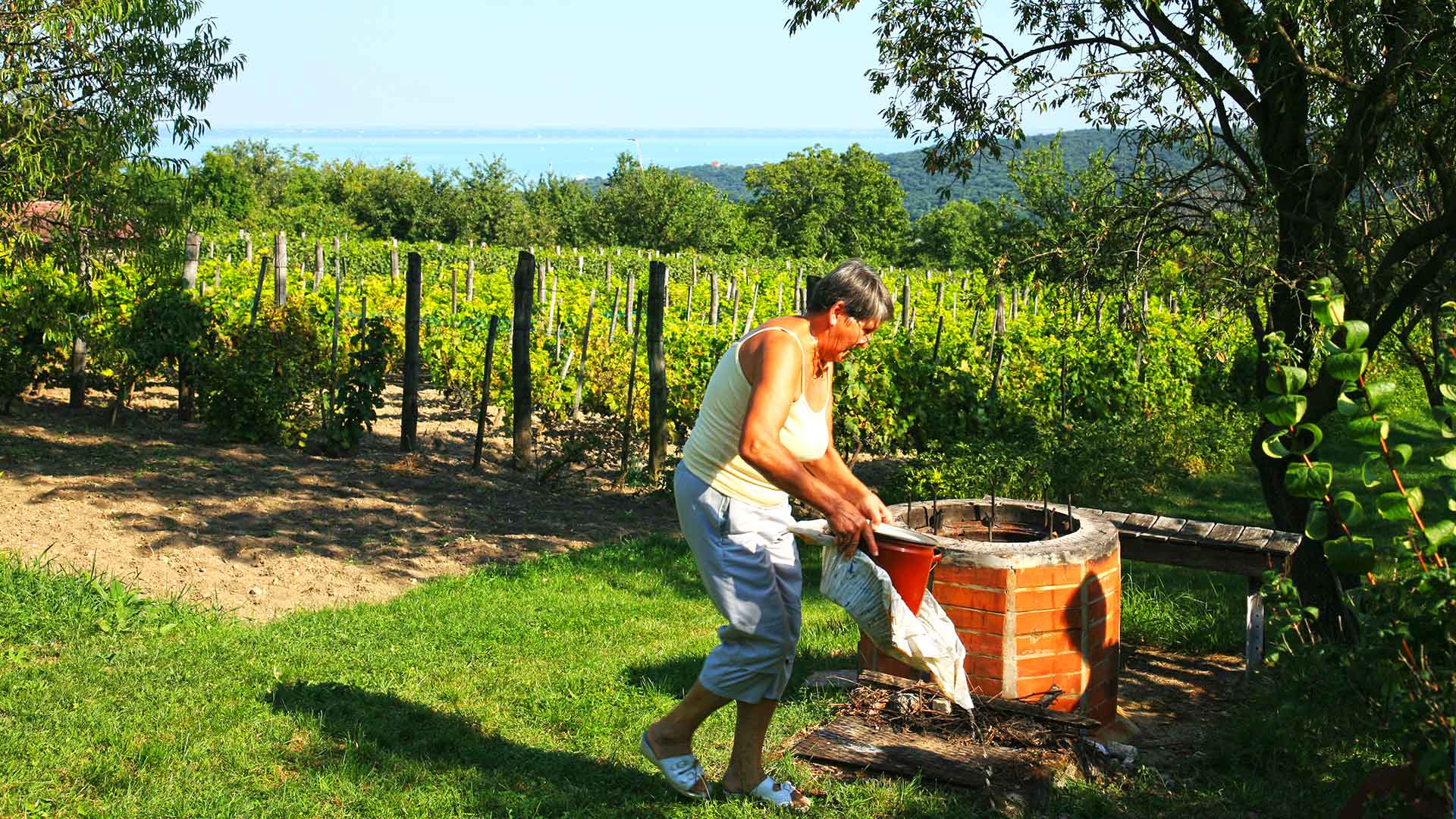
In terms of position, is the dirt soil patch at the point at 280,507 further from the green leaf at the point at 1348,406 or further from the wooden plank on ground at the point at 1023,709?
the green leaf at the point at 1348,406

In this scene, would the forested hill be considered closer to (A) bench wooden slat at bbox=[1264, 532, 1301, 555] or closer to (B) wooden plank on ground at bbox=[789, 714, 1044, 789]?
(A) bench wooden slat at bbox=[1264, 532, 1301, 555]

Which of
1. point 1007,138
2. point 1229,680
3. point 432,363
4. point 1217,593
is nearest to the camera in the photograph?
point 1229,680

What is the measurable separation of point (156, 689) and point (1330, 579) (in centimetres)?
517

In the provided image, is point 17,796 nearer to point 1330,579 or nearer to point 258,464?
point 1330,579

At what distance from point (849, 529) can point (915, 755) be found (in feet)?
3.78

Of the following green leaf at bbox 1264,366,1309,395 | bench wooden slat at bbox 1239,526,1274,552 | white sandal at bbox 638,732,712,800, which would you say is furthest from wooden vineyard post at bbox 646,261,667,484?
green leaf at bbox 1264,366,1309,395

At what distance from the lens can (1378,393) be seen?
101 inches

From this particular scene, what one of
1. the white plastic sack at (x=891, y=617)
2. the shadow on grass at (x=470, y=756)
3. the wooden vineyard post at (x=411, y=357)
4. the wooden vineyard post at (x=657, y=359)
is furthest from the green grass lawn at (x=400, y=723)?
the wooden vineyard post at (x=411, y=357)

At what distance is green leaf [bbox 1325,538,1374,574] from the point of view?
8.94ft

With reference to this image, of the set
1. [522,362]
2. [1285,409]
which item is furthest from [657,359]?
[1285,409]

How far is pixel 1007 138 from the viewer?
25.0 feet

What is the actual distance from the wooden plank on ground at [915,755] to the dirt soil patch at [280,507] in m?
3.34

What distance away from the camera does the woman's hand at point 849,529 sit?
336cm

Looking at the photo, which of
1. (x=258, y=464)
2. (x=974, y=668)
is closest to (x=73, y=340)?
(x=258, y=464)
